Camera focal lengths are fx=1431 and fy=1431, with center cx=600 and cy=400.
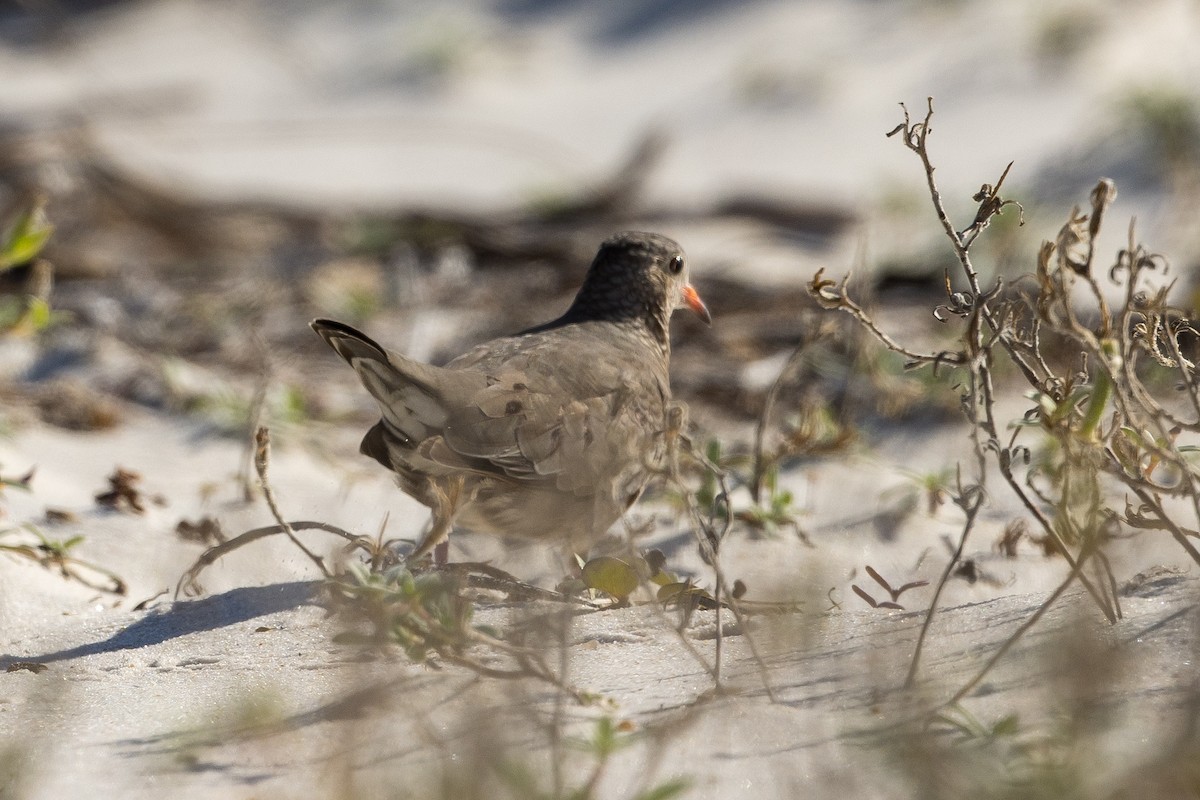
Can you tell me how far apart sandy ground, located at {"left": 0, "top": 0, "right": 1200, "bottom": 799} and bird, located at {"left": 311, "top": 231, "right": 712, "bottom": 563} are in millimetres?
353

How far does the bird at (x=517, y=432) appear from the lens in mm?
3734

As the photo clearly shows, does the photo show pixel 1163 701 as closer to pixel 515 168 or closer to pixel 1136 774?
pixel 1136 774

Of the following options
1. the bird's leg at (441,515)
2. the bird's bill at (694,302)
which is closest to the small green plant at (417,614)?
the bird's leg at (441,515)

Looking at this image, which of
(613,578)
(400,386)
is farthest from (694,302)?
(613,578)

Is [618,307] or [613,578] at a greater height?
[618,307]

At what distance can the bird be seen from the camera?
3.73 metres

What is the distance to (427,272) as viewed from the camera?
27.1ft

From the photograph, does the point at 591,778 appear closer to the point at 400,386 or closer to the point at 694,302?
the point at 400,386

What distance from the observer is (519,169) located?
37.2 feet

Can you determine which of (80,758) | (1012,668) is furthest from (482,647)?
(1012,668)

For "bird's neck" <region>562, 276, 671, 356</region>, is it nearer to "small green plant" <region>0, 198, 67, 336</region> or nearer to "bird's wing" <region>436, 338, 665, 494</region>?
"bird's wing" <region>436, 338, 665, 494</region>

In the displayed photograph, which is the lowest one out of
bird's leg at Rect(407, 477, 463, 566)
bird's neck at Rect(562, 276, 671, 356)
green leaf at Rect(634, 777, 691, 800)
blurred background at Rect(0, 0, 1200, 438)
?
green leaf at Rect(634, 777, 691, 800)

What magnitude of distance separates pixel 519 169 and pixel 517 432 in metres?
7.73

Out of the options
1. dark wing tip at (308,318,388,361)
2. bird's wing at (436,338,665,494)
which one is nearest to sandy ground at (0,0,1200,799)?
bird's wing at (436,338,665,494)
